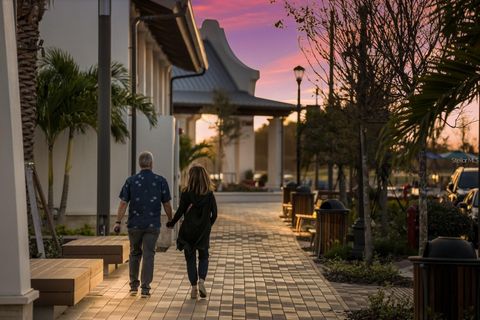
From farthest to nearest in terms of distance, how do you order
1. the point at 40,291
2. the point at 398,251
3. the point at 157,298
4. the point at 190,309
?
1. the point at 398,251
2. the point at 157,298
3. the point at 190,309
4. the point at 40,291

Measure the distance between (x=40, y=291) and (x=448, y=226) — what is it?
33.9 feet

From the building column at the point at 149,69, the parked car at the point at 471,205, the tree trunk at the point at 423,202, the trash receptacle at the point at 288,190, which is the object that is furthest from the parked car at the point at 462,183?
the tree trunk at the point at 423,202

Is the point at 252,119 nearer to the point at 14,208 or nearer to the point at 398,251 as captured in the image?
the point at 398,251

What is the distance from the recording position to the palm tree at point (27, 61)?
12.9m

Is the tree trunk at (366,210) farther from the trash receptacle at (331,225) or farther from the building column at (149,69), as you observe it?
the building column at (149,69)

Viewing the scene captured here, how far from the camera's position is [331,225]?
51.7 feet

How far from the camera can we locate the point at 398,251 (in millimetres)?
16141

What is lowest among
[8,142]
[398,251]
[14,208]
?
[398,251]

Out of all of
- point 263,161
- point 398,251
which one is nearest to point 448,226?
point 398,251

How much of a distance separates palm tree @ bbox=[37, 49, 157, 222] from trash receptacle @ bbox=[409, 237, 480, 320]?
9.97 m

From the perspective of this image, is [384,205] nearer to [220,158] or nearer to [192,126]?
[220,158]

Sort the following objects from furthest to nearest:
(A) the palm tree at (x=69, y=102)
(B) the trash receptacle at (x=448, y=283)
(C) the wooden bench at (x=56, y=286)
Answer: (A) the palm tree at (x=69, y=102)
(C) the wooden bench at (x=56, y=286)
(B) the trash receptacle at (x=448, y=283)

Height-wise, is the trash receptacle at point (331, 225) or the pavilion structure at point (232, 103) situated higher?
the pavilion structure at point (232, 103)

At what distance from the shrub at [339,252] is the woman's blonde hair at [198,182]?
486 cm
